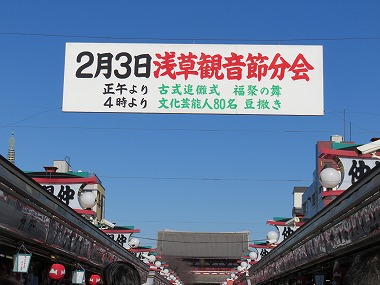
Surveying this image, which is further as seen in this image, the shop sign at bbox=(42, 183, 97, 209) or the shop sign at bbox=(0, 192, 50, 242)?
the shop sign at bbox=(42, 183, 97, 209)

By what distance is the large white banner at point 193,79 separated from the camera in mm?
12398

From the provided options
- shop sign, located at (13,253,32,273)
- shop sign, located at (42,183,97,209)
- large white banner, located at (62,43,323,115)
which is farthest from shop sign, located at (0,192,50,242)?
shop sign, located at (42,183,97,209)

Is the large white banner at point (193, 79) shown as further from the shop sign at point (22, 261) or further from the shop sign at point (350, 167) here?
the shop sign at point (350, 167)

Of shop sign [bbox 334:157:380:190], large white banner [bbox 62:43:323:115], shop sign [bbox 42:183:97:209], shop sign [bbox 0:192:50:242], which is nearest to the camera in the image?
shop sign [bbox 0:192:50:242]

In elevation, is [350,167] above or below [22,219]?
above

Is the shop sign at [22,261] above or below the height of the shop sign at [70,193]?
below

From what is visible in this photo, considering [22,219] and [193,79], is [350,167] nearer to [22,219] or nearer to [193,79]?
[193,79]

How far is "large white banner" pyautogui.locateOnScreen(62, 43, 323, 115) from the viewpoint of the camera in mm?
12398

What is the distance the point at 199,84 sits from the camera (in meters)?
12.8

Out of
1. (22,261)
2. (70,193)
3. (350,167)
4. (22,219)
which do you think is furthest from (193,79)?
(70,193)

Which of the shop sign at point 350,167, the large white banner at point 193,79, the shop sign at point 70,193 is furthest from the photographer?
the shop sign at point 70,193

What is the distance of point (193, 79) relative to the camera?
12820 millimetres

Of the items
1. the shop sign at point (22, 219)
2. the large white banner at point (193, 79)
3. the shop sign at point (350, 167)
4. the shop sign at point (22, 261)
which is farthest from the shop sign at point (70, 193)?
the shop sign at point (22, 261)

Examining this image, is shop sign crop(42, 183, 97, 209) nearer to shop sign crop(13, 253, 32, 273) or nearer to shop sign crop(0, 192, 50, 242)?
shop sign crop(0, 192, 50, 242)
